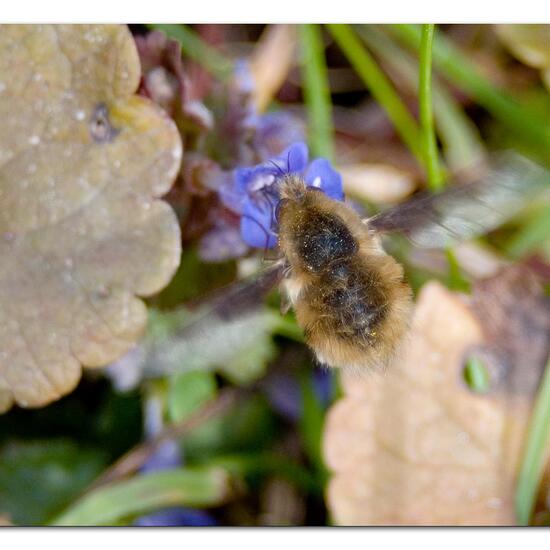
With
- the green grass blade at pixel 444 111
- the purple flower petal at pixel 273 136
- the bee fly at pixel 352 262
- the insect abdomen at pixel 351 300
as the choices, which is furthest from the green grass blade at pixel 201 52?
the insect abdomen at pixel 351 300

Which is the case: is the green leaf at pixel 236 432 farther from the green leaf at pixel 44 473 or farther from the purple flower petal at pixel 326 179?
the purple flower petal at pixel 326 179

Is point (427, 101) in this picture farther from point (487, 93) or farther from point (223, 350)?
point (223, 350)

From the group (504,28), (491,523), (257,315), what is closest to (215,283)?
(257,315)

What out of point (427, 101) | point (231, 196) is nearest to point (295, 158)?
point (231, 196)
